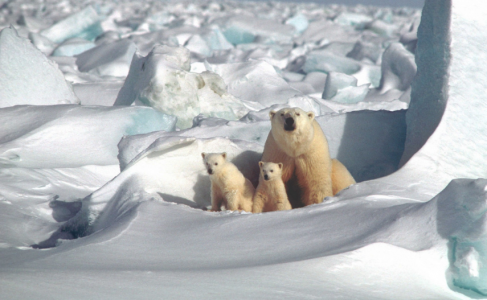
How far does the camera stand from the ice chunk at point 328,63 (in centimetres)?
942

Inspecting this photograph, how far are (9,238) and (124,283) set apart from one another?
1247 millimetres

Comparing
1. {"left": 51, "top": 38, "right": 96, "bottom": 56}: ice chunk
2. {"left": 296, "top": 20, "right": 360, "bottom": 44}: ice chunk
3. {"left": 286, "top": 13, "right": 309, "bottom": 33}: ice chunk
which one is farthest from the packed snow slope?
{"left": 286, "top": 13, "right": 309, "bottom": 33}: ice chunk

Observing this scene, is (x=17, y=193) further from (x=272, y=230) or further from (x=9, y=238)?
(x=272, y=230)

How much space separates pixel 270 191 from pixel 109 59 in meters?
5.68

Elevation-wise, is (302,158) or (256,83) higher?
(302,158)

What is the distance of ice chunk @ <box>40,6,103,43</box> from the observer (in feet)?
40.0

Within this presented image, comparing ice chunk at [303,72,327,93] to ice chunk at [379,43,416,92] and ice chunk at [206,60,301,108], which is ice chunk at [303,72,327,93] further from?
ice chunk at [206,60,301,108]

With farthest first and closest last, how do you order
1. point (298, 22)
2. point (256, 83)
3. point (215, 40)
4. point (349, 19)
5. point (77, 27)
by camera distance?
point (349, 19), point (298, 22), point (77, 27), point (215, 40), point (256, 83)

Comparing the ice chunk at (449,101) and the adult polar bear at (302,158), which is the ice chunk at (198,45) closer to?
the ice chunk at (449,101)

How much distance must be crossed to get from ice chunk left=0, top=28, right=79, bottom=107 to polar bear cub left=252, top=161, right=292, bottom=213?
2.82 metres

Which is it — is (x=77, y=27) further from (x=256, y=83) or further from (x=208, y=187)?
(x=208, y=187)

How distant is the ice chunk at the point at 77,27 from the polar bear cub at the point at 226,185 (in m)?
10.1

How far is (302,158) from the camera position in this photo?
327 cm

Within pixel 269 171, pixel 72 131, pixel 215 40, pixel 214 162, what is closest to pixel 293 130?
pixel 269 171
